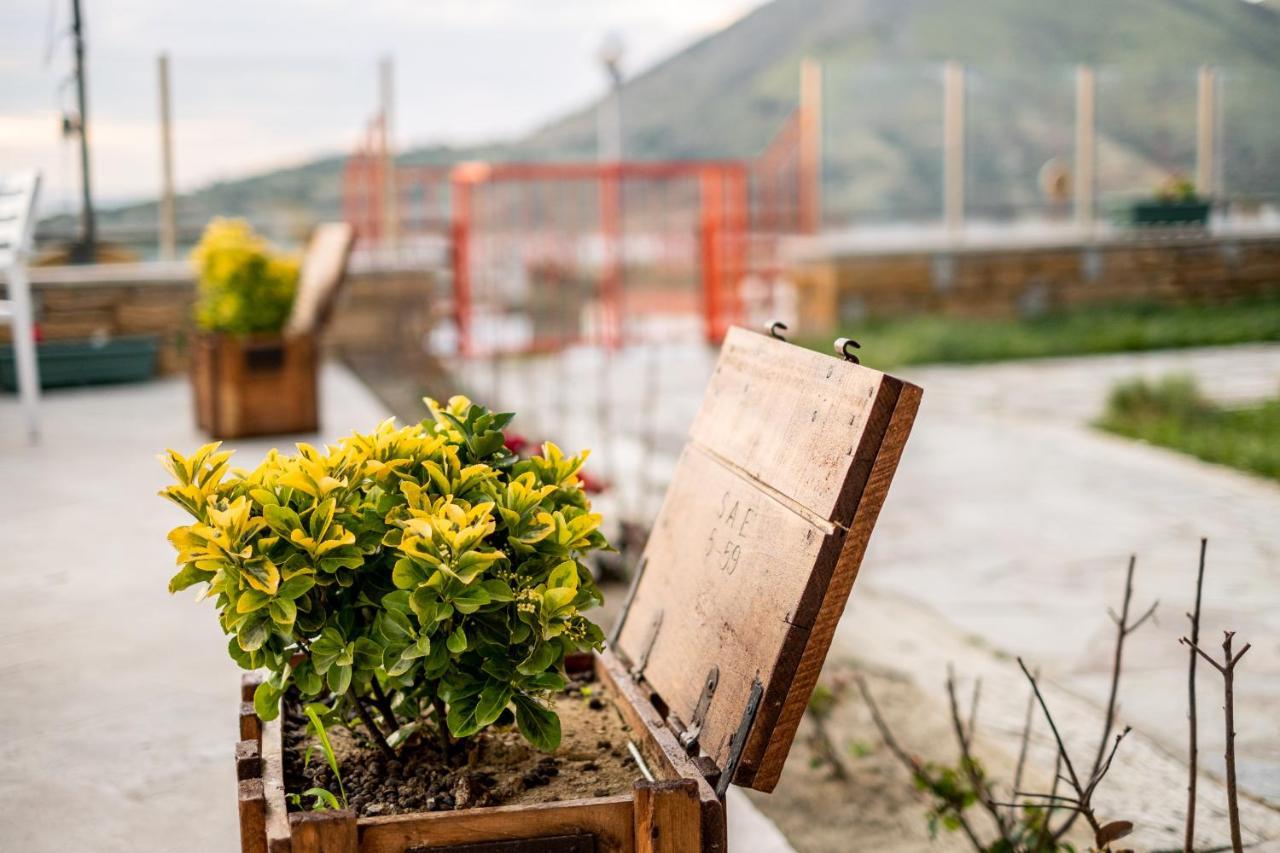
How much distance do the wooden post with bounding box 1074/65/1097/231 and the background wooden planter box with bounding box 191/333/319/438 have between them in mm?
9712

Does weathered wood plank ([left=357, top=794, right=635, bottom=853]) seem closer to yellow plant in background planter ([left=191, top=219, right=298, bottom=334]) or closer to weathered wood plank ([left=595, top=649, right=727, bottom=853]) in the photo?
weathered wood plank ([left=595, top=649, right=727, bottom=853])

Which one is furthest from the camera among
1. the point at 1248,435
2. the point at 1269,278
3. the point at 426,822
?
the point at 1269,278

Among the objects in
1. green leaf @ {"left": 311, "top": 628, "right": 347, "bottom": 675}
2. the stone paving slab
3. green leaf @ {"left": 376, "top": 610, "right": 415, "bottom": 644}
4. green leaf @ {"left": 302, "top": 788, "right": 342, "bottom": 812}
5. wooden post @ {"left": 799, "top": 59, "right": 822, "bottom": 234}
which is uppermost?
wooden post @ {"left": 799, "top": 59, "right": 822, "bottom": 234}

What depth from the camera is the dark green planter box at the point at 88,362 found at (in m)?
6.70

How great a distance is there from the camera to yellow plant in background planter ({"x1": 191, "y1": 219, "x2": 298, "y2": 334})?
5.07 m

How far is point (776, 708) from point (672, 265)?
1177 centimetres

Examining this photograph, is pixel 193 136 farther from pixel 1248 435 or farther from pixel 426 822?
pixel 426 822

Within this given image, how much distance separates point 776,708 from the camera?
152 centimetres

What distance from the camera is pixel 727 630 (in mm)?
1666

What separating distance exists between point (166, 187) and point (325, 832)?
303 inches

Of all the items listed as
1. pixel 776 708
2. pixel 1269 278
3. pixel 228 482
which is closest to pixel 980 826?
pixel 776 708

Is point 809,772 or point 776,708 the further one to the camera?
point 809,772

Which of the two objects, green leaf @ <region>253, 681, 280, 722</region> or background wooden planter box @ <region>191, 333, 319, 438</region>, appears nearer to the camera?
green leaf @ <region>253, 681, 280, 722</region>

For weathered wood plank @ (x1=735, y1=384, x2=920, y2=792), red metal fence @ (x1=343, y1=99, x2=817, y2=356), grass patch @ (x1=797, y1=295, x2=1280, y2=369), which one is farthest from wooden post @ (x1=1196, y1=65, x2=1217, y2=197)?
weathered wood plank @ (x1=735, y1=384, x2=920, y2=792)
